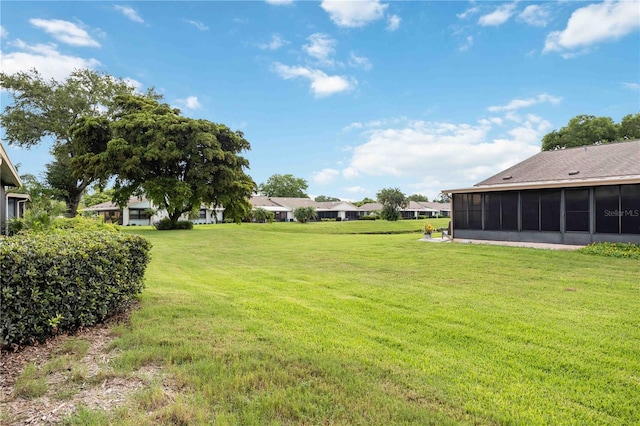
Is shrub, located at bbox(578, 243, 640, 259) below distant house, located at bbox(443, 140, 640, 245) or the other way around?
below

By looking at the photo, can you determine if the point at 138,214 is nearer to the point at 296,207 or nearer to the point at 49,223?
the point at 296,207

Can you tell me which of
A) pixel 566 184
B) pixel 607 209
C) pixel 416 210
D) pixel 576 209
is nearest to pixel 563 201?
pixel 576 209

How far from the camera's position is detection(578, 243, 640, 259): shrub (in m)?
11.1

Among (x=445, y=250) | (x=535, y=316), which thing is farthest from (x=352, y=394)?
(x=445, y=250)

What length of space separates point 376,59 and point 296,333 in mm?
15093

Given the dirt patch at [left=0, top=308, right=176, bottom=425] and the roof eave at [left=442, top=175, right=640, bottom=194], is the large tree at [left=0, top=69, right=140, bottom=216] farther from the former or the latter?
the dirt patch at [left=0, top=308, right=176, bottom=425]

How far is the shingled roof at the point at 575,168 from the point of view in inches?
574

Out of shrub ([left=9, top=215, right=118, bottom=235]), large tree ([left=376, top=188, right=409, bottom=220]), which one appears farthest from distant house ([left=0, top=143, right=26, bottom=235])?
large tree ([left=376, top=188, right=409, bottom=220])

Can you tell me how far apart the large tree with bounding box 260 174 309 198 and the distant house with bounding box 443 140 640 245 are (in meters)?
55.7

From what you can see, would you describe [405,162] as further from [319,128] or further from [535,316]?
[535,316]

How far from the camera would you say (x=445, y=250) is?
13320mm

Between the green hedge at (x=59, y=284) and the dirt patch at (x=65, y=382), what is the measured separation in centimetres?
25

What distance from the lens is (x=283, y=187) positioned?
7306 centimetres

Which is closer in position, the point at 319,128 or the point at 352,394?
the point at 352,394
